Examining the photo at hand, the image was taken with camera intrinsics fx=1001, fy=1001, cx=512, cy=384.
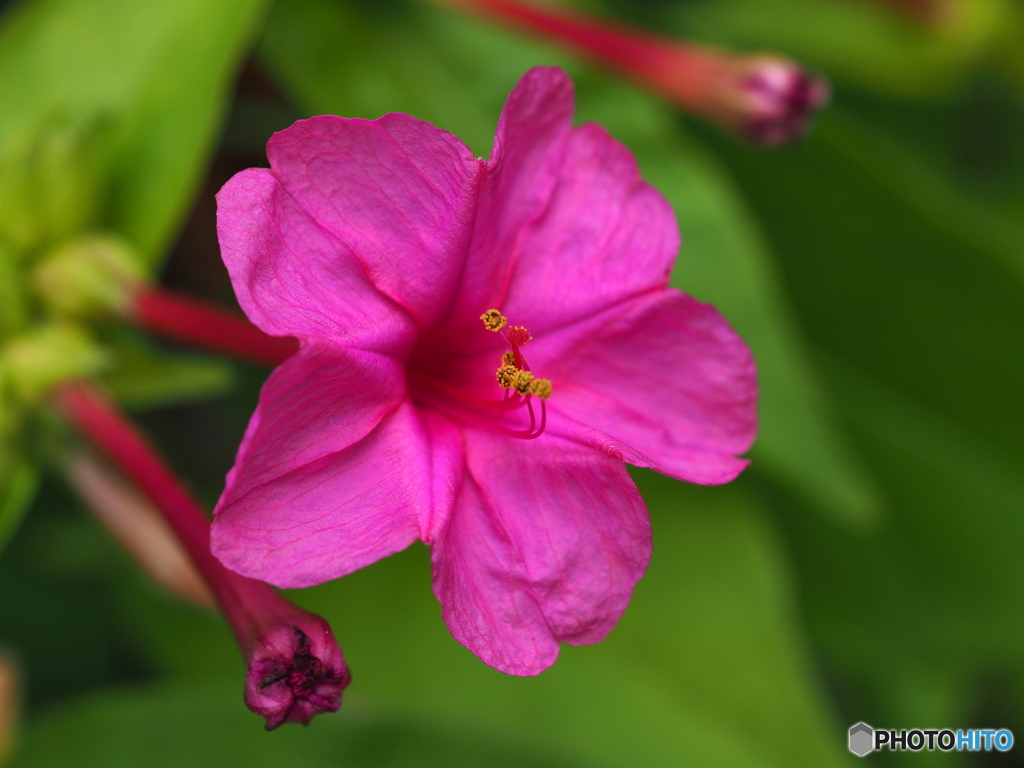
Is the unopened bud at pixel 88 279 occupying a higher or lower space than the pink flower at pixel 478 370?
lower

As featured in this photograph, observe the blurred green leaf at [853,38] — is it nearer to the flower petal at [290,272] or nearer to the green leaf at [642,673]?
the green leaf at [642,673]

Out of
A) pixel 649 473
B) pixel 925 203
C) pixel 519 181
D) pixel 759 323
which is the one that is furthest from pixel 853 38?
pixel 519 181

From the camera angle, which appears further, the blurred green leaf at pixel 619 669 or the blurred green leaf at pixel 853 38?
the blurred green leaf at pixel 853 38

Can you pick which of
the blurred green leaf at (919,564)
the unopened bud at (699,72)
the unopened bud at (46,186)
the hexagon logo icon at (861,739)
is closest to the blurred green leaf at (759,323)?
the unopened bud at (699,72)

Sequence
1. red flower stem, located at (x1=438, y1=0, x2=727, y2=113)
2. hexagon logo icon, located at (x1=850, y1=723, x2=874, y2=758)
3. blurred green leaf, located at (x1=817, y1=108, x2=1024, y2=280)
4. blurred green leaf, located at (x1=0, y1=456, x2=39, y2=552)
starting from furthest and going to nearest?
blurred green leaf, located at (x1=817, y1=108, x2=1024, y2=280)
hexagon logo icon, located at (x1=850, y1=723, x2=874, y2=758)
red flower stem, located at (x1=438, y1=0, x2=727, y2=113)
blurred green leaf, located at (x1=0, y1=456, x2=39, y2=552)

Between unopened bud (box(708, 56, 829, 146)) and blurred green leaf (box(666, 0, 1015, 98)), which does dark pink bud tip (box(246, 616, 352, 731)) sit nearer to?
unopened bud (box(708, 56, 829, 146))

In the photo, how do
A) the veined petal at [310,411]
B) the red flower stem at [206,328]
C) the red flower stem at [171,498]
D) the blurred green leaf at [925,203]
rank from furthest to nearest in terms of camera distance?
the blurred green leaf at [925,203] < the red flower stem at [206,328] < the red flower stem at [171,498] < the veined petal at [310,411]

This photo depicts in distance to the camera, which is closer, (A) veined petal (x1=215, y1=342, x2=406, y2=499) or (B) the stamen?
(A) veined petal (x1=215, y1=342, x2=406, y2=499)

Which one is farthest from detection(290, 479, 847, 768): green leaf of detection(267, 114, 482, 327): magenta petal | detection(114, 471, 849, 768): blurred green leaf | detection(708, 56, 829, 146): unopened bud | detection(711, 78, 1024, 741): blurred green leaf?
detection(267, 114, 482, 327): magenta petal
